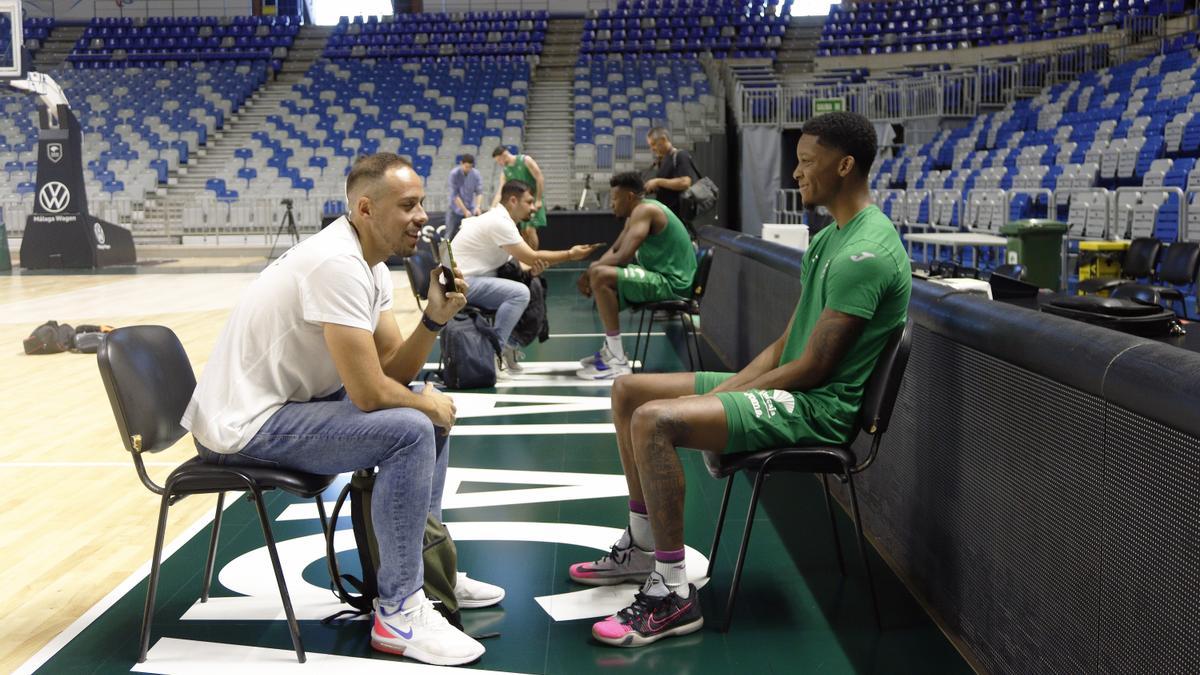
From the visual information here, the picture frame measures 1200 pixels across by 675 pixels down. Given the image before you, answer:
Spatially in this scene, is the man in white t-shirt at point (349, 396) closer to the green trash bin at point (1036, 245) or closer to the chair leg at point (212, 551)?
the chair leg at point (212, 551)

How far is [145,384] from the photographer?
3.05 meters

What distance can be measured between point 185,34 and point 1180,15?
2401 centimetres

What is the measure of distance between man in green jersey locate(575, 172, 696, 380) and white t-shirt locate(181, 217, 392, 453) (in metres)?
4.37

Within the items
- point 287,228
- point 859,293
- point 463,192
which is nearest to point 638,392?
point 859,293

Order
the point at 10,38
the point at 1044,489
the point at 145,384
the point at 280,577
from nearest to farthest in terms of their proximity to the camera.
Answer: the point at 1044,489 < the point at 280,577 < the point at 145,384 < the point at 10,38

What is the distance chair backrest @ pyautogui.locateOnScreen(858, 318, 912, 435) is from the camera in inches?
122

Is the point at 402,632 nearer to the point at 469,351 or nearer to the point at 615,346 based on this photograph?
the point at 469,351

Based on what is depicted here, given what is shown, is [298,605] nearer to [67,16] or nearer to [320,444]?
[320,444]

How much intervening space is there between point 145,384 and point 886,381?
2.00m

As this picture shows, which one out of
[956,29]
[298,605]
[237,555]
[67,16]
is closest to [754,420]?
[298,605]

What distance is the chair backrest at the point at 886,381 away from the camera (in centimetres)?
309

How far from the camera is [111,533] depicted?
4160mm

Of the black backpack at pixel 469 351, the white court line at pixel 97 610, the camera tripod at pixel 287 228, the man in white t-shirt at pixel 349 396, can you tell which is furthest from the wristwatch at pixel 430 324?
the camera tripod at pixel 287 228

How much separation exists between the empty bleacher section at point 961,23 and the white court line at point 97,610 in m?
22.0
